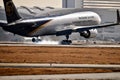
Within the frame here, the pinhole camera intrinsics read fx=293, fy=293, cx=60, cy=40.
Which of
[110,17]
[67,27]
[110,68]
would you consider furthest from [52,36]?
[110,68]

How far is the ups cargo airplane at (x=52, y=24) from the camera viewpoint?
195 feet

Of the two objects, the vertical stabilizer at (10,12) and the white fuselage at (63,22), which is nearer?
the vertical stabilizer at (10,12)

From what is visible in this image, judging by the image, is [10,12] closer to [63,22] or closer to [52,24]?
[52,24]

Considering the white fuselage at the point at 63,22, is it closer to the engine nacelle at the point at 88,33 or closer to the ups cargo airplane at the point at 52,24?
the ups cargo airplane at the point at 52,24

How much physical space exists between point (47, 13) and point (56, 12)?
2.18 metres

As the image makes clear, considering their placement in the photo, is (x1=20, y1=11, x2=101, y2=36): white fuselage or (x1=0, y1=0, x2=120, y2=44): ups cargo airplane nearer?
(x1=0, y1=0, x2=120, y2=44): ups cargo airplane

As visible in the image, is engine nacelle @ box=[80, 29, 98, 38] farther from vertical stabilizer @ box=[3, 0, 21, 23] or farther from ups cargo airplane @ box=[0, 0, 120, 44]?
vertical stabilizer @ box=[3, 0, 21, 23]

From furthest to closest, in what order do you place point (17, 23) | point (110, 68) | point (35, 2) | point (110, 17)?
1. point (35, 2)
2. point (110, 17)
3. point (17, 23)
4. point (110, 68)

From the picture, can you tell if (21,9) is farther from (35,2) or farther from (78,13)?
(35,2)

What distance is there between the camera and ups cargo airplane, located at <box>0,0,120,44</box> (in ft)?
195

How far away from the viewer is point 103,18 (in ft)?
234

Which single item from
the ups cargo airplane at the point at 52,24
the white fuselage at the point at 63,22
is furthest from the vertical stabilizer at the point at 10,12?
the white fuselage at the point at 63,22

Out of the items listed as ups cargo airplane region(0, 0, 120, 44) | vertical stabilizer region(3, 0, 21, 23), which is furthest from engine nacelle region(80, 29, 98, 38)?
vertical stabilizer region(3, 0, 21, 23)

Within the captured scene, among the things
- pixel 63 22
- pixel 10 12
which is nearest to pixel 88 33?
pixel 63 22
